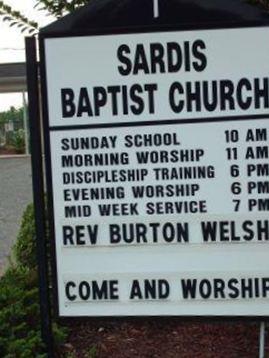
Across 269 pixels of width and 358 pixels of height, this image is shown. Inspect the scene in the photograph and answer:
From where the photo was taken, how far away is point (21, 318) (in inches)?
170

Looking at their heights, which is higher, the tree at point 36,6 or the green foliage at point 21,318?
the tree at point 36,6

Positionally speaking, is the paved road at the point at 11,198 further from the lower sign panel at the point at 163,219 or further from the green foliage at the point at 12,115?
the green foliage at the point at 12,115

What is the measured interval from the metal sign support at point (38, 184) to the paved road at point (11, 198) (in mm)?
3652

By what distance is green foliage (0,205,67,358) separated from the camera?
3.90m

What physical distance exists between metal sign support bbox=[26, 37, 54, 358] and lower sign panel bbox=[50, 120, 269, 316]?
112 millimetres

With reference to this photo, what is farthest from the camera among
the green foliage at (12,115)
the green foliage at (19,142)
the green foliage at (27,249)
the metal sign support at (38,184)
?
the green foliage at (12,115)

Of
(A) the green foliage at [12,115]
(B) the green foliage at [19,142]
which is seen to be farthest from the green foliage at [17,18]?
(A) the green foliage at [12,115]

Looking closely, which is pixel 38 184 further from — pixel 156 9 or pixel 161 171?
pixel 156 9

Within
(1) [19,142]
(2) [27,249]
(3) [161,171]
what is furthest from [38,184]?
(1) [19,142]

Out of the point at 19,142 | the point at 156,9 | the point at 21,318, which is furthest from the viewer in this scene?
the point at 19,142

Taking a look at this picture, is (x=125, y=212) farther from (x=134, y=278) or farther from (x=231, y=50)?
(x=231, y=50)

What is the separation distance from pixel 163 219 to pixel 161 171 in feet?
0.77

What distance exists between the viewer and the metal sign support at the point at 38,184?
3557mm

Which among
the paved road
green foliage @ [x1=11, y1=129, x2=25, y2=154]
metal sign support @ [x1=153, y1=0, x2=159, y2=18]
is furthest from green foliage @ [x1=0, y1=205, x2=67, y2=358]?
green foliage @ [x1=11, y1=129, x2=25, y2=154]
